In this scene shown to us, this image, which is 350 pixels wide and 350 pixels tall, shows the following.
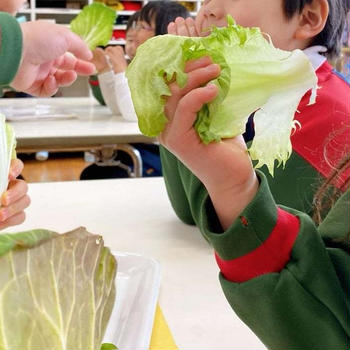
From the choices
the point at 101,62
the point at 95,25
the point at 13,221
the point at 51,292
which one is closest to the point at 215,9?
the point at 13,221

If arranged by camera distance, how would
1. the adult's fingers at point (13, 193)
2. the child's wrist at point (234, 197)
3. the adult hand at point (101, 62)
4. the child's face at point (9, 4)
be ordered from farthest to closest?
the adult hand at point (101, 62) → the child's face at point (9, 4) → the adult's fingers at point (13, 193) → the child's wrist at point (234, 197)

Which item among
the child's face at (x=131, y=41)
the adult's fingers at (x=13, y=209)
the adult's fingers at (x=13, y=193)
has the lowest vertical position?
the child's face at (x=131, y=41)

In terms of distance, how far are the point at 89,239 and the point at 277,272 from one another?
0.29 meters

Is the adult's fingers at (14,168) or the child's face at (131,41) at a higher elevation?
the adult's fingers at (14,168)

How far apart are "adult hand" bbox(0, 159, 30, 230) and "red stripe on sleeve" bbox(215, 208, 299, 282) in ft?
1.43

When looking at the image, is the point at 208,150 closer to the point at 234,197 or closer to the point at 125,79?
the point at 234,197

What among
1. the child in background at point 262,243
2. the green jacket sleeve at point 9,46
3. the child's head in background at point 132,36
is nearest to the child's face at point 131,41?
the child's head in background at point 132,36

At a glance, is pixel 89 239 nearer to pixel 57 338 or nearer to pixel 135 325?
pixel 57 338

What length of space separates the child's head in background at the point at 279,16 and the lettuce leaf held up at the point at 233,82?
495mm

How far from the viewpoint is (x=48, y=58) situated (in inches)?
35.0

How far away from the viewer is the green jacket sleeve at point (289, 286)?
67 centimetres

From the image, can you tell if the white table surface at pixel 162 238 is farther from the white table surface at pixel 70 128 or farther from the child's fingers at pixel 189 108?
the white table surface at pixel 70 128

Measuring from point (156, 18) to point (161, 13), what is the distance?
3 cm

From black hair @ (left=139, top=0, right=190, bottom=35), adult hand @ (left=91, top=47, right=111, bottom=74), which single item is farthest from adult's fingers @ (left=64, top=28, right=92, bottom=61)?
adult hand @ (left=91, top=47, right=111, bottom=74)
